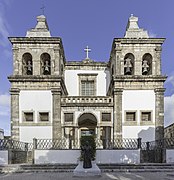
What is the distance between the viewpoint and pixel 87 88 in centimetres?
2295

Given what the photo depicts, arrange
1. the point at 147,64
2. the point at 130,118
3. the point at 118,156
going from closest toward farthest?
1. the point at 118,156
2. the point at 130,118
3. the point at 147,64

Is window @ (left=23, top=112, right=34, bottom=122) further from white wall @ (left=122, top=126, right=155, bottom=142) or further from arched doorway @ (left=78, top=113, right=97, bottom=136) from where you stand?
white wall @ (left=122, top=126, right=155, bottom=142)

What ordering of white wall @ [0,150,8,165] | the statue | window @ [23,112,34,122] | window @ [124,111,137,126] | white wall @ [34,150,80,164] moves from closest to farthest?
the statue → white wall @ [0,150,8,165] → white wall @ [34,150,80,164] → window @ [124,111,137,126] → window @ [23,112,34,122]

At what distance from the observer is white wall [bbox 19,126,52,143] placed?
17891 mm

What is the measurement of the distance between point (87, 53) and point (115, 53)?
5.57 meters

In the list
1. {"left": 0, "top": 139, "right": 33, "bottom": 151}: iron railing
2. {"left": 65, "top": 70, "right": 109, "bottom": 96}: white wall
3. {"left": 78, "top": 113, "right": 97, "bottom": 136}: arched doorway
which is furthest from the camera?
{"left": 65, "top": 70, "right": 109, "bottom": 96}: white wall

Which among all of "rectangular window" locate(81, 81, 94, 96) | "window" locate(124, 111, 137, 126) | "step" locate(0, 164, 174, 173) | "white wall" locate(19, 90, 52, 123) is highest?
"rectangular window" locate(81, 81, 94, 96)

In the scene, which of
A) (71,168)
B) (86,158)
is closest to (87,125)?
(71,168)

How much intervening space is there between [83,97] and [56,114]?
2.84m

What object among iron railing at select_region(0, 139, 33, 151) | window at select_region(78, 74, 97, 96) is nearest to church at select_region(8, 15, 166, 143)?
iron railing at select_region(0, 139, 33, 151)

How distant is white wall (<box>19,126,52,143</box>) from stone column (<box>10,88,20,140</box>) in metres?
0.41

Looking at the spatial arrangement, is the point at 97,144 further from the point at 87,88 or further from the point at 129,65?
the point at 129,65

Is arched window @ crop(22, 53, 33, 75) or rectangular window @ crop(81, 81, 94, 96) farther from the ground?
arched window @ crop(22, 53, 33, 75)

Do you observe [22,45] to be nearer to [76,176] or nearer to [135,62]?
[135,62]
